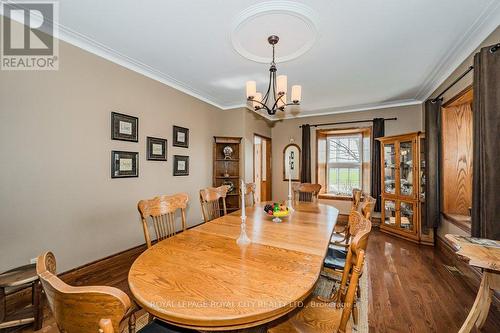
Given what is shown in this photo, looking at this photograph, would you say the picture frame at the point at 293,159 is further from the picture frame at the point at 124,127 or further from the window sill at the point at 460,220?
the picture frame at the point at 124,127

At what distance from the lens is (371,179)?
14.5 ft

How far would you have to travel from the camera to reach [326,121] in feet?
16.4

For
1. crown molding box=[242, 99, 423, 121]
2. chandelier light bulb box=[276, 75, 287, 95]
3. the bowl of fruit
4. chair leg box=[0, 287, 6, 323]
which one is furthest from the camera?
crown molding box=[242, 99, 423, 121]

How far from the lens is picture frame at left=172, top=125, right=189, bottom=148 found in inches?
135

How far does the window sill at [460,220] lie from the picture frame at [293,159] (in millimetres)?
2824

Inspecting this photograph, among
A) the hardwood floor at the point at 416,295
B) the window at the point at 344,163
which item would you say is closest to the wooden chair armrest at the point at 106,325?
the hardwood floor at the point at 416,295

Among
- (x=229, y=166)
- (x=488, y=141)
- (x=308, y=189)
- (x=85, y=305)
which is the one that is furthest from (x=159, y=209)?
(x=488, y=141)

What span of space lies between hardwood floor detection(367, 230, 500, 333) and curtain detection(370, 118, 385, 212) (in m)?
Result: 1.37

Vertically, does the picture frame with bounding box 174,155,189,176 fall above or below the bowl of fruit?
above

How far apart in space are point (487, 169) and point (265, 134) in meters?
3.93

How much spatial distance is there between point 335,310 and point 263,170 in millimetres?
4541

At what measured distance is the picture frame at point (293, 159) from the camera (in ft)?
17.3

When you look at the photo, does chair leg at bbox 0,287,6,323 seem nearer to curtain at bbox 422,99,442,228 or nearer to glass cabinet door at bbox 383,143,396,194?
curtain at bbox 422,99,442,228

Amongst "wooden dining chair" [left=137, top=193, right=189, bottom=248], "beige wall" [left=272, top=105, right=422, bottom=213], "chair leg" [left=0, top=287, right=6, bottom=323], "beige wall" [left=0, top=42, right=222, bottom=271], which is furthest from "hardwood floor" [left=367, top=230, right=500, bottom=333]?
"beige wall" [left=0, top=42, right=222, bottom=271]
